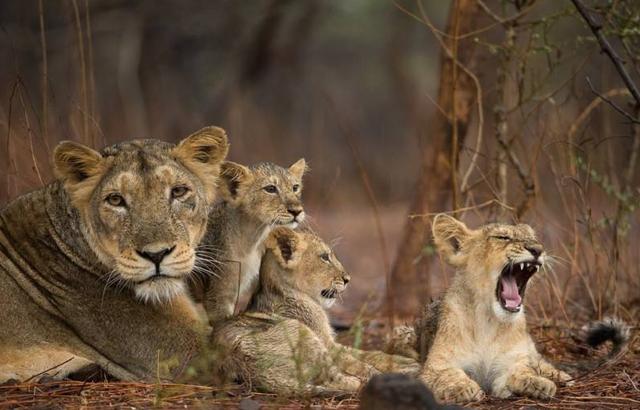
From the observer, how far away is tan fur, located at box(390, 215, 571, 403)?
5297mm

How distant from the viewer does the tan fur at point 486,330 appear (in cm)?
530

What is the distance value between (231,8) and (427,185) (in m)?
11.1

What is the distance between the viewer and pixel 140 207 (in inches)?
205

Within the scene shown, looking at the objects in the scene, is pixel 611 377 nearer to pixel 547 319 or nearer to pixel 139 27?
pixel 547 319

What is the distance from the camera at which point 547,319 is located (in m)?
7.21

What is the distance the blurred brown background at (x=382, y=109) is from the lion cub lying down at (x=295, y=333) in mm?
1004

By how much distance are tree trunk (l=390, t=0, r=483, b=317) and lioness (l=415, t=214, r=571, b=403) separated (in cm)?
281

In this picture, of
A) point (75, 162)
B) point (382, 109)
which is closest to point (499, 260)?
point (75, 162)

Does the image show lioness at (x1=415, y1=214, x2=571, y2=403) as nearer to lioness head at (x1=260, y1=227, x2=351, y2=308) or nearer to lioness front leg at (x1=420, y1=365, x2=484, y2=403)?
lioness front leg at (x1=420, y1=365, x2=484, y2=403)

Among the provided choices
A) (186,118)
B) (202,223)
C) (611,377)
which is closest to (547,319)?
(611,377)

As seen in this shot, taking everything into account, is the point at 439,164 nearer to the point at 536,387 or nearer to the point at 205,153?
the point at 205,153

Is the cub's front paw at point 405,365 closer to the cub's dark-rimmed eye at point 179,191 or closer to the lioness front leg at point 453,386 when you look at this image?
the lioness front leg at point 453,386

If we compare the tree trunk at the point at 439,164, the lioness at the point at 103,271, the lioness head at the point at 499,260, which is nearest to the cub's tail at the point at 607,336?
the lioness head at the point at 499,260

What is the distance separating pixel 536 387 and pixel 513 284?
564mm
